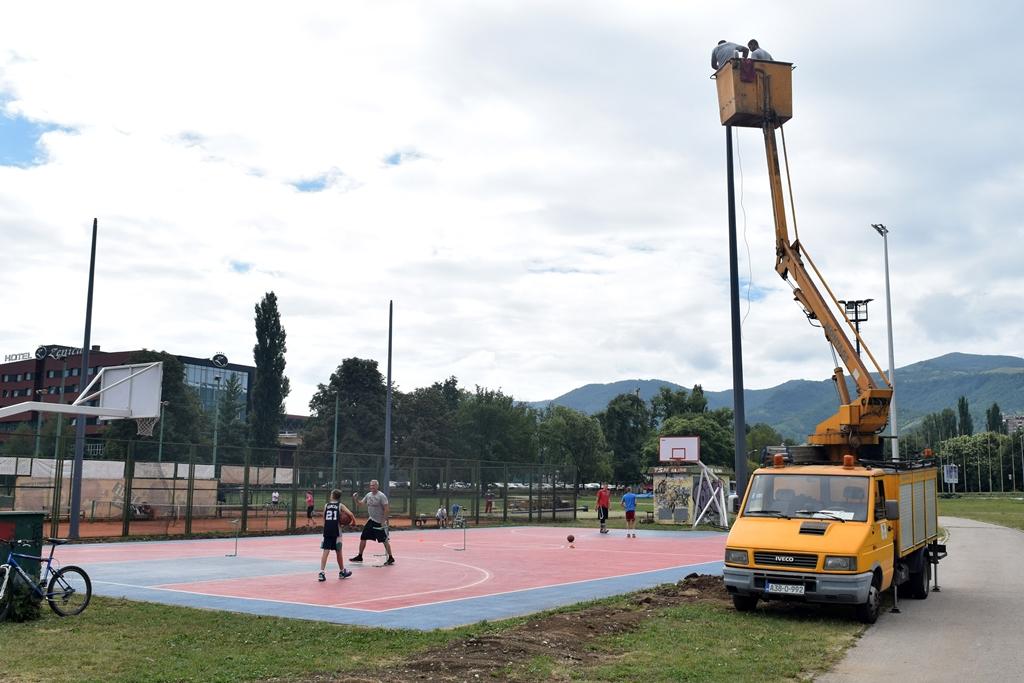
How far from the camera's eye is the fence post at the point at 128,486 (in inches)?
1128

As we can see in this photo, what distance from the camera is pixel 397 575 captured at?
18.7 metres

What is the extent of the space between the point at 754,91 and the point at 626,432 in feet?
358

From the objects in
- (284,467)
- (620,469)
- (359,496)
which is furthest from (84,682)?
(620,469)

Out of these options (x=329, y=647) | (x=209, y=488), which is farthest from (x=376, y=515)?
(x=209, y=488)

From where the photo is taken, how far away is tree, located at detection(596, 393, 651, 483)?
122875mm

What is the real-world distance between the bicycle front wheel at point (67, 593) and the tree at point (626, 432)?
366 ft

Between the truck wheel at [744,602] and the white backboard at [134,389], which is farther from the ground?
the white backboard at [134,389]

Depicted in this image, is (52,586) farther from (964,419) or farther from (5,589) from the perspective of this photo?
(964,419)

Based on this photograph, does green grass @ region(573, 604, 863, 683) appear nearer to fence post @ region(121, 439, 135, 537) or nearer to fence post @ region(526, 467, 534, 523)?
fence post @ region(121, 439, 135, 537)

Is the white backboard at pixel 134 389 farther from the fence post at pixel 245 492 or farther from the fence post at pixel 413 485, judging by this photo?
the fence post at pixel 413 485

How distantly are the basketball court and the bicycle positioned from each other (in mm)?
1731

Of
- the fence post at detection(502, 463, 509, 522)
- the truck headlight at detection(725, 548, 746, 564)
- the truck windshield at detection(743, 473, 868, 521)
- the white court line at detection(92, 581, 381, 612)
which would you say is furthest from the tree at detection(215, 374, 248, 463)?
the truck headlight at detection(725, 548, 746, 564)

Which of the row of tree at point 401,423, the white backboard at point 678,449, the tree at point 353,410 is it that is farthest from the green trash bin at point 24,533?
the tree at point 353,410

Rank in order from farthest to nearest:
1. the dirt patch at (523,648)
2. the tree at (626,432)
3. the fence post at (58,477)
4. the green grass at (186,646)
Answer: the tree at (626,432) → the fence post at (58,477) → the green grass at (186,646) → the dirt patch at (523,648)
